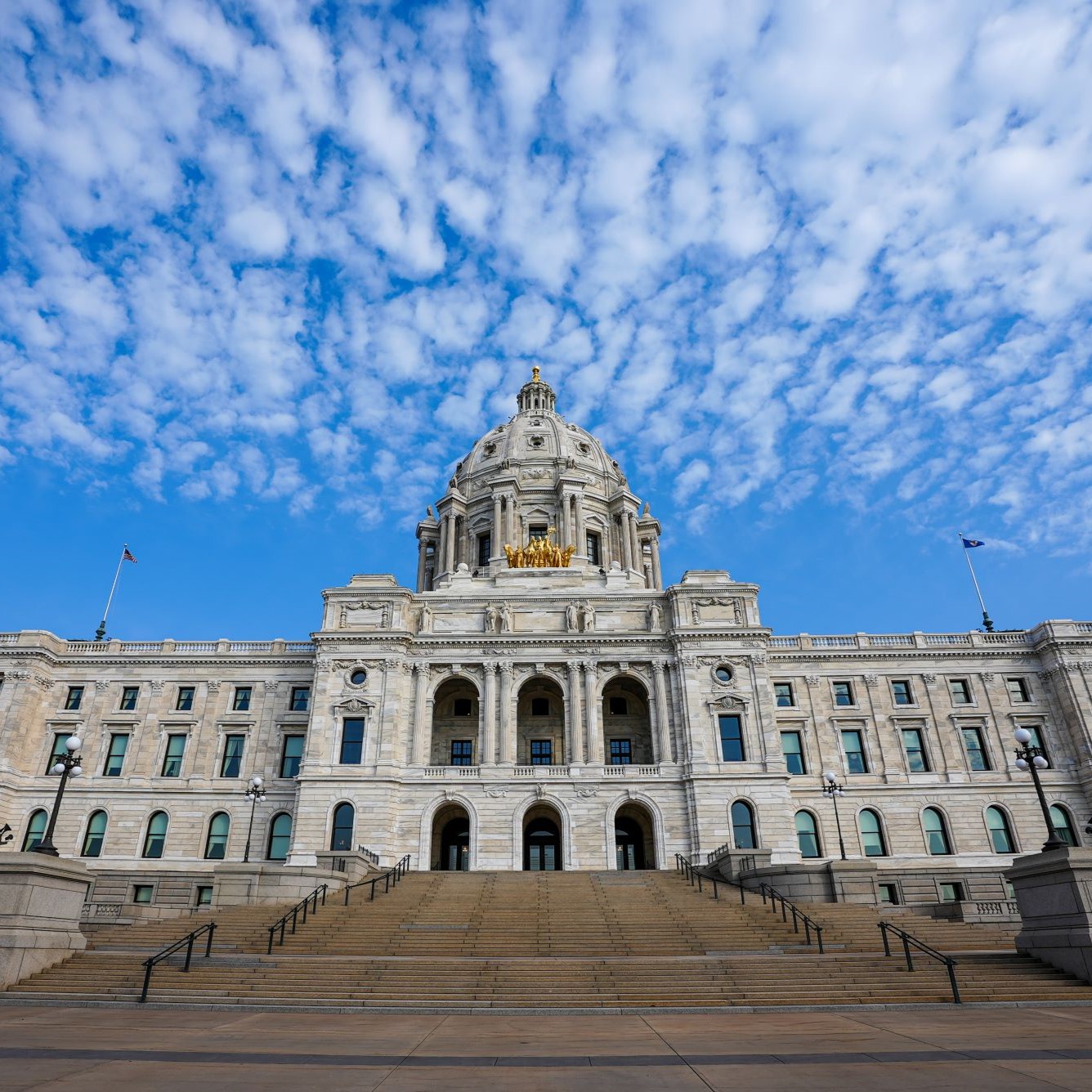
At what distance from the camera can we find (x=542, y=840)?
43250 millimetres

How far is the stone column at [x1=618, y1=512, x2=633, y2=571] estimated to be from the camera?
62.9 metres

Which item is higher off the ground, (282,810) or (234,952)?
(282,810)

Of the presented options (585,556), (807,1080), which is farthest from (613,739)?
(807,1080)

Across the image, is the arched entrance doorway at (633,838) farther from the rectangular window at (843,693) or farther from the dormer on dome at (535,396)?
the dormer on dome at (535,396)

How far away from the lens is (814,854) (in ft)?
137

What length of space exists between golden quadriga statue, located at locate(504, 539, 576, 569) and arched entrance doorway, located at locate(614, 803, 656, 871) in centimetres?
1746

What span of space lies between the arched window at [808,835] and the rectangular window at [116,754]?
38724mm

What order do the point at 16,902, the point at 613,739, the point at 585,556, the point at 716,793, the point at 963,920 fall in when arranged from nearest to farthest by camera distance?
the point at 16,902 → the point at 963,920 → the point at 716,793 → the point at 613,739 → the point at 585,556

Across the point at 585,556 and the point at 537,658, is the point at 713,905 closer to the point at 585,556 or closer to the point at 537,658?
the point at 537,658

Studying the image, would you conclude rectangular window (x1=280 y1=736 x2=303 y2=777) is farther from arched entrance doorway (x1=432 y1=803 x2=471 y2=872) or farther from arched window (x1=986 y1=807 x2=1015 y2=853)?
arched window (x1=986 y1=807 x2=1015 y2=853)

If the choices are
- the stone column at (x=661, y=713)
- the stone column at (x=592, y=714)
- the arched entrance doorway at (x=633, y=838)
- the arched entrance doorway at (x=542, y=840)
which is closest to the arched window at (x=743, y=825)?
the stone column at (x=661, y=713)

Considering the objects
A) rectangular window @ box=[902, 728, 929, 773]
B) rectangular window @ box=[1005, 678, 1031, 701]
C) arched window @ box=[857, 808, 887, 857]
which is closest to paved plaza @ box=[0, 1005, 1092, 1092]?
arched window @ box=[857, 808, 887, 857]

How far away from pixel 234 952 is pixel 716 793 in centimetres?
2607

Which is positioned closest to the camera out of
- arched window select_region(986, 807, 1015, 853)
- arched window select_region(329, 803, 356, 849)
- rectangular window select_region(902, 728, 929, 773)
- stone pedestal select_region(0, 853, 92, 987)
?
stone pedestal select_region(0, 853, 92, 987)
